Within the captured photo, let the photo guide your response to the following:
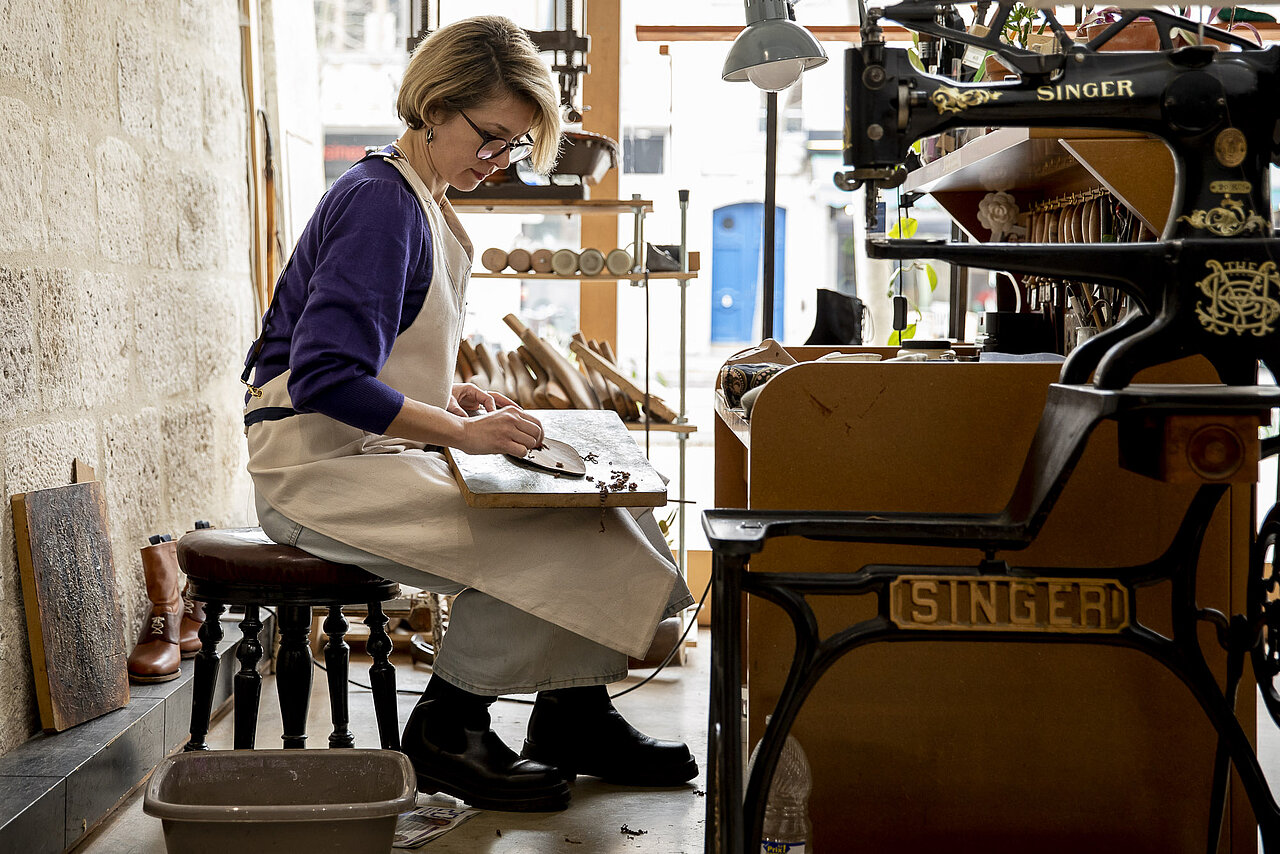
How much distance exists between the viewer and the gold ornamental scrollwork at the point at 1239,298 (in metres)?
1.27

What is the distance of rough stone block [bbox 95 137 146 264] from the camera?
249 cm

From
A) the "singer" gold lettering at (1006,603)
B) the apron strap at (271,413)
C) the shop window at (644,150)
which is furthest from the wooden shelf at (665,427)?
the "singer" gold lettering at (1006,603)

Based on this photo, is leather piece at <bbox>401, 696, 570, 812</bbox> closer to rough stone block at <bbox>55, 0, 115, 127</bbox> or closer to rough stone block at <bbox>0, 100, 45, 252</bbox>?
rough stone block at <bbox>0, 100, 45, 252</bbox>

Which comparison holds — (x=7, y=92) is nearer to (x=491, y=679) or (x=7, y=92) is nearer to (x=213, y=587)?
(x=213, y=587)

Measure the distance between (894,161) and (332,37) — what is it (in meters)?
3.38

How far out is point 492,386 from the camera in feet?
11.1

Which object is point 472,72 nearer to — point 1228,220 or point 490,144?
point 490,144

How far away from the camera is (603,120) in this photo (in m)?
3.90

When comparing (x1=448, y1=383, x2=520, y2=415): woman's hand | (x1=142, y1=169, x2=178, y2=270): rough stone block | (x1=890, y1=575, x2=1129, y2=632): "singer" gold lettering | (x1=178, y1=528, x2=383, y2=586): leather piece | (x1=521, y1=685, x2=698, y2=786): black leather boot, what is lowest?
(x1=521, y1=685, x2=698, y2=786): black leather boot

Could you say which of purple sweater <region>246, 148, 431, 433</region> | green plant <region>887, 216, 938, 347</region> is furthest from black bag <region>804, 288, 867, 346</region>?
purple sweater <region>246, 148, 431, 433</region>

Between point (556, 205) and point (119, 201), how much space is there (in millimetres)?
1312

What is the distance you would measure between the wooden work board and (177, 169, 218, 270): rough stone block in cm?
131

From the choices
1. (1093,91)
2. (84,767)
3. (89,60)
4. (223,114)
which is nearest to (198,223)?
(223,114)

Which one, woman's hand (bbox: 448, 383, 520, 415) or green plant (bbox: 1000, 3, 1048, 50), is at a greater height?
green plant (bbox: 1000, 3, 1048, 50)
